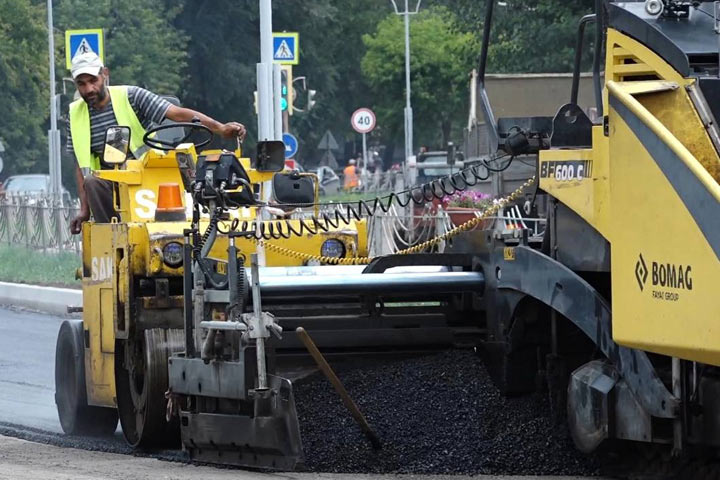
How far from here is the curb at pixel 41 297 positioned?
59.4 feet

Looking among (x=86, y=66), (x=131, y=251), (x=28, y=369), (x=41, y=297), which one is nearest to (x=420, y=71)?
(x=41, y=297)

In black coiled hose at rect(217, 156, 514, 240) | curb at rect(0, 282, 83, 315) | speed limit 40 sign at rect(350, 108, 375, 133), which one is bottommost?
curb at rect(0, 282, 83, 315)

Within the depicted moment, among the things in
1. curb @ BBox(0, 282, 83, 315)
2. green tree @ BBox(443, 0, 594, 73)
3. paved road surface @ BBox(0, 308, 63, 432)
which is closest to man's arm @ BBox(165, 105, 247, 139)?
paved road surface @ BBox(0, 308, 63, 432)

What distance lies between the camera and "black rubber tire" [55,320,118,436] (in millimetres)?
9766

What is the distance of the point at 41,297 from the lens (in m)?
18.8

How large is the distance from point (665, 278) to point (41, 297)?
45.7ft

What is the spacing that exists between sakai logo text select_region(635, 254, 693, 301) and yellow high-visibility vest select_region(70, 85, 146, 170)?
15.3ft

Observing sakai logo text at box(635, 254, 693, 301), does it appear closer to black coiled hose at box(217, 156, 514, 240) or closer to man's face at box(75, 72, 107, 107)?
black coiled hose at box(217, 156, 514, 240)

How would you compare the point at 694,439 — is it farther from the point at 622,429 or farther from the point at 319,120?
the point at 319,120

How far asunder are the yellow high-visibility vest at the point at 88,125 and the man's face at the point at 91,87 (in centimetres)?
6

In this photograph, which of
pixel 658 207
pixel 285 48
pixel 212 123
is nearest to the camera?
pixel 658 207

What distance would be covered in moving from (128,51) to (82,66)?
4228 cm

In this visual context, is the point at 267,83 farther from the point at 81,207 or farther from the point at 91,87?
the point at 81,207

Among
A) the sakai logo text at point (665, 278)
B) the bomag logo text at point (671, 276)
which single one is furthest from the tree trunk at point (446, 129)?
the bomag logo text at point (671, 276)
